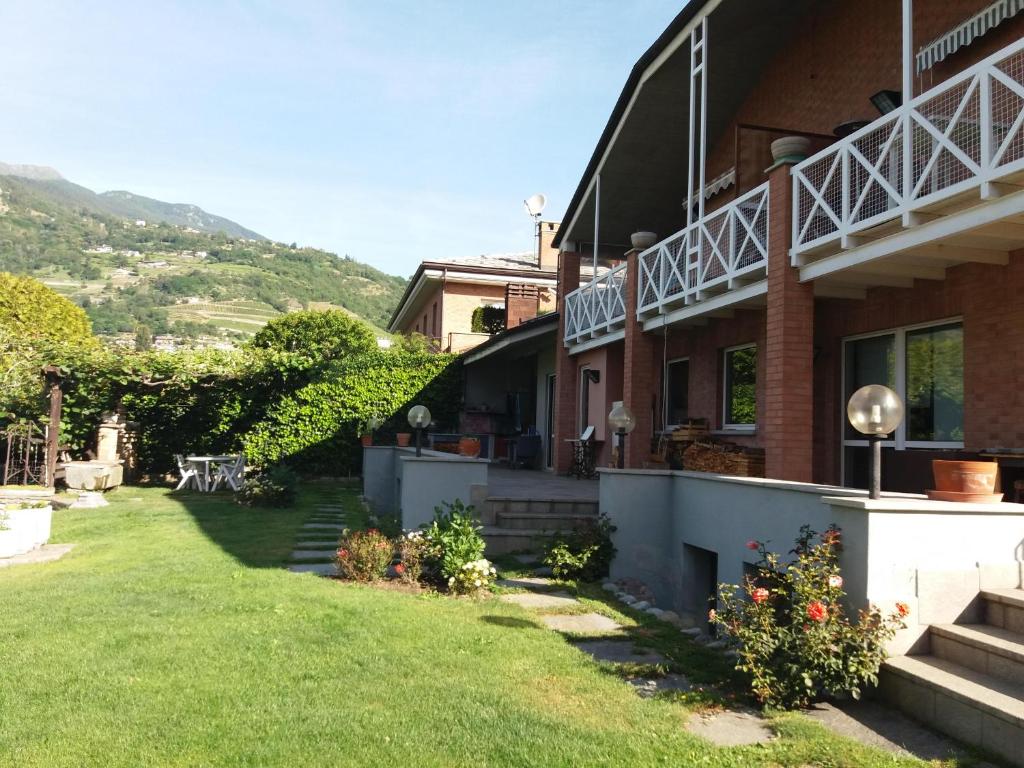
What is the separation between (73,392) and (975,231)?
18.4 metres

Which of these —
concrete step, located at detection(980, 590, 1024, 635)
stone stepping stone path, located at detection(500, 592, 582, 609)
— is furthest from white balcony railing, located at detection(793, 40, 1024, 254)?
stone stepping stone path, located at detection(500, 592, 582, 609)

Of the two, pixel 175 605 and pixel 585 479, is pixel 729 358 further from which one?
pixel 175 605

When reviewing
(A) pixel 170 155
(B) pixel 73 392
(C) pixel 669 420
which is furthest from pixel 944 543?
(A) pixel 170 155

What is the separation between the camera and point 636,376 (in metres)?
12.7

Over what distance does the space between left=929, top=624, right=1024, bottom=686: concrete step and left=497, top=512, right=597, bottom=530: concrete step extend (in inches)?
227

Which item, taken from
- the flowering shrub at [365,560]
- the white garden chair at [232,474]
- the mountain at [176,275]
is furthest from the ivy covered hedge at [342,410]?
the mountain at [176,275]

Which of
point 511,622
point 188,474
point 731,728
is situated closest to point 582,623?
point 511,622

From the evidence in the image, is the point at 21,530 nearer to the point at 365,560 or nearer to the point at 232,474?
the point at 365,560

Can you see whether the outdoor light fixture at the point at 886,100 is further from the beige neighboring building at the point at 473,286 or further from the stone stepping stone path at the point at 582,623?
the beige neighboring building at the point at 473,286

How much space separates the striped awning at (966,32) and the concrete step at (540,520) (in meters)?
6.57

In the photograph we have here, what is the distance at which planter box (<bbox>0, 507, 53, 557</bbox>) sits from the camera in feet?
28.8

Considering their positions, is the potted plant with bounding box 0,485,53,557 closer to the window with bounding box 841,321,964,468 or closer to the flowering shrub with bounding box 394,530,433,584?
the flowering shrub with bounding box 394,530,433,584

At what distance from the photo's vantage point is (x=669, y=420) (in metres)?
14.1

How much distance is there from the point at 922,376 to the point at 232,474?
539 inches
